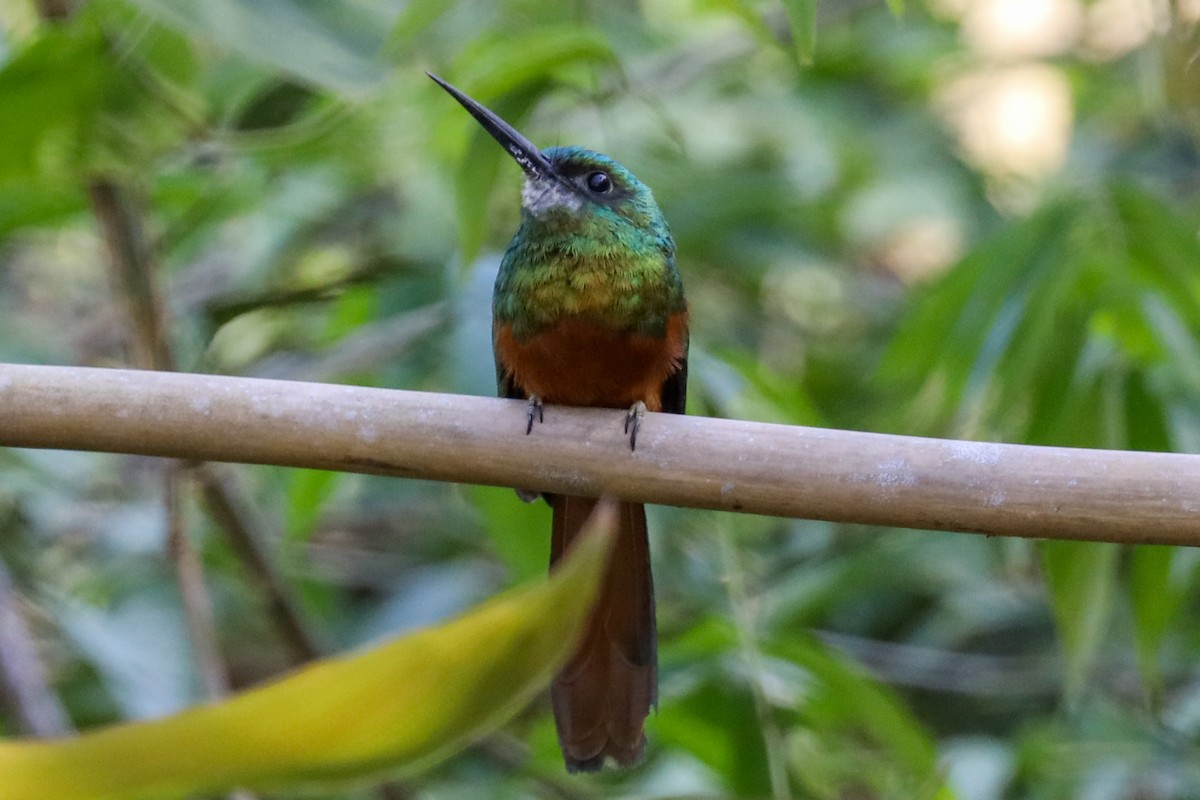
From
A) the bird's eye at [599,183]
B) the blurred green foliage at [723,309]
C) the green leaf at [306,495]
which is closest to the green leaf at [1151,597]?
the blurred green foliage at [723,309]

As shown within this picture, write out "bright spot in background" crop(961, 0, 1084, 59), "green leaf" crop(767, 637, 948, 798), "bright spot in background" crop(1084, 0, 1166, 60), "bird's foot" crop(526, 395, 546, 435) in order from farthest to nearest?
"bright spot in background" crop(961, 0, 1084, 59) < "bright spot in background" crop(1084, 0, 1166, 60) < "green leaf" crop(767, 637, 948, 798) < "bird's foot" crop(526, 395, 546, 435)

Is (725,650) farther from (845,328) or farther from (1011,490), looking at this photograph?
(845,328)

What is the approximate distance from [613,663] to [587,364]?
1.14ft

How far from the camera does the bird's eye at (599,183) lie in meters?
1.75

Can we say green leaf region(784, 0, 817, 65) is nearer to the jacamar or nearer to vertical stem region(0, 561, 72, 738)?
the jacamar

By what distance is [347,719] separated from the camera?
1.79ft

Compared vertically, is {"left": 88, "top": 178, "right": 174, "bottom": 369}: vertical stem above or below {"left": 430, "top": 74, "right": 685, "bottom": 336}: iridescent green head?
above

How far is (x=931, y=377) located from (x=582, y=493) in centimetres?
84

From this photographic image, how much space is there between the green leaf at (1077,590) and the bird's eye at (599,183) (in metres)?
0.71

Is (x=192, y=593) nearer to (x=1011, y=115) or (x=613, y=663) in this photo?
(x=613, y=663)

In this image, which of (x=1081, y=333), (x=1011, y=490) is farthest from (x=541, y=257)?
(x=1011, y=490)

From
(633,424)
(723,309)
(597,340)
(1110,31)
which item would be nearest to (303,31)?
(597,340)

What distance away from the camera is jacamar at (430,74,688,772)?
144 centimetres

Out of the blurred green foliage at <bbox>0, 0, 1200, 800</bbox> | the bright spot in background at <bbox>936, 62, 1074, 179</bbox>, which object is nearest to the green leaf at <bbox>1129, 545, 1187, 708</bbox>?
the blurred green foliage at <bbox>0, 0, 1200, 800</bbox>
